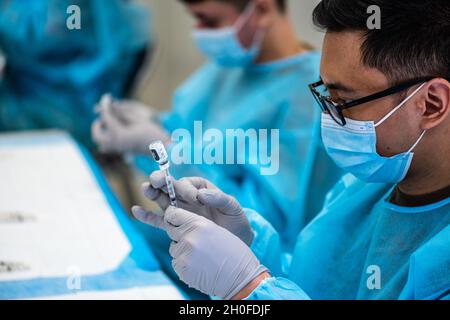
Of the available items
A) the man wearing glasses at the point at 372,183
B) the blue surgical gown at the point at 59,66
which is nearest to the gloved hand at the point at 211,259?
the man wearing glasses at the point at 372,183

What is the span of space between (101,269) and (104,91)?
4.45 feet

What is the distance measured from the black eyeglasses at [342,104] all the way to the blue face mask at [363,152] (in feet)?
0.04

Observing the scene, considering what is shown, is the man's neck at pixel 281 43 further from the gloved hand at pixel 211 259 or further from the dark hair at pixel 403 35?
the gloved hand at pixel 211 259

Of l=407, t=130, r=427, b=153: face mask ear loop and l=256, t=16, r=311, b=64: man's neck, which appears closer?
l=407, t=130, r=427, b=153: face mask ear loop

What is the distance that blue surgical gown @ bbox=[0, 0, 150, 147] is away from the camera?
242 centimetres

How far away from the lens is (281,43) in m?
1.77

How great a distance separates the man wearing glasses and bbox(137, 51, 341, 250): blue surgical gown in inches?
9.9

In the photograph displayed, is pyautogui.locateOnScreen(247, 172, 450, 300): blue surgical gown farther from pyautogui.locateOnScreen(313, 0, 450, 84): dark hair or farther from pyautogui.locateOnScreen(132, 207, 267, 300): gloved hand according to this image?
pyautogui.locateOnScreen(313, 0, 450, 84): dark hair

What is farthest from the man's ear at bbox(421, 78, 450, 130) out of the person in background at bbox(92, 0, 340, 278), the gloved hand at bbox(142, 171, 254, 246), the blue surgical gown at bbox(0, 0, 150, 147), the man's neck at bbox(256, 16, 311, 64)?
the blue surgical gown at bbox(0, 0, 150, 147)

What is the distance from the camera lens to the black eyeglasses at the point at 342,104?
95 centimetres

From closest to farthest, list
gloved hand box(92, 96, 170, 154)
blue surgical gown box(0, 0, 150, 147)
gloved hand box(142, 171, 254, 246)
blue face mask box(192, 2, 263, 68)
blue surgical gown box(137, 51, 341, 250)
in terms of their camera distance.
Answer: gloved hand box(142, 171, 254, 246) < blue surgical gown box(137, 51, 341, 250) < blue face mask box(192, 2, 263, 68) < gloved hand box(92, 96, 170, 154) < blue surgical gown box(0, 0, 150, 147)

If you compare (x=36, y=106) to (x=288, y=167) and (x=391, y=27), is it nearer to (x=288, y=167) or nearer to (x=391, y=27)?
(x=288, y=167)

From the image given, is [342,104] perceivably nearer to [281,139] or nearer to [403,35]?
[403,35]

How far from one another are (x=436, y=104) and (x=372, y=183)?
0.23 meters
